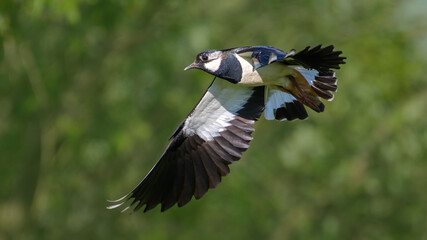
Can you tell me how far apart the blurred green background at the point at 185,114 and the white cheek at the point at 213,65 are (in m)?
3.23

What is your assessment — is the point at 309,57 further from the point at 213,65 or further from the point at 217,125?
the point at 217,125

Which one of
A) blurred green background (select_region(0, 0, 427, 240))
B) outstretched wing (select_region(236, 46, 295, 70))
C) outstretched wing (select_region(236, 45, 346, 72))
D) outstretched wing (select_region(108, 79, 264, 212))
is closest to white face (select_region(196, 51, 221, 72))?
outstretched wing (select_region(236, 46, 295, 70))

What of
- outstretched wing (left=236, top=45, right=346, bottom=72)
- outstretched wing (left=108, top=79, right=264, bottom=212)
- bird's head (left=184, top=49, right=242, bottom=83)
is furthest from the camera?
outstretched wing (left=108, top=79, right=264, bottom=212)

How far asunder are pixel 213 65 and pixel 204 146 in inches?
26.0

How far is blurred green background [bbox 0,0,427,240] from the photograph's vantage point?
9.39 m

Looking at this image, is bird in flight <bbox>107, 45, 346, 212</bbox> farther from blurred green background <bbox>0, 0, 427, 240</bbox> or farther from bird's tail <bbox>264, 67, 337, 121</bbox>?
blurred green background <bbox>0, 0, 427, 240</bbox>

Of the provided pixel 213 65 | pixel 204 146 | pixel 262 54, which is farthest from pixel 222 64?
pixel 204 146

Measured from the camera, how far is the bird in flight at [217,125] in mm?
5191

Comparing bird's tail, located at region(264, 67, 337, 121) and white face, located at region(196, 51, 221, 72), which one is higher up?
bird's tail, located at region(264, 67, 337, 121)

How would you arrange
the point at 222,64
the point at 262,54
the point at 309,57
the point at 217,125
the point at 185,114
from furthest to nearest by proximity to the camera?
the point at 185,114 → the point at 217,125 → the point at 222,64 → the point at 262,54 → the point at 309,57

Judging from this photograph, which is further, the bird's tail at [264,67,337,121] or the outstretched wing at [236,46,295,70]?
the bird's tail at [264,67,337,121]

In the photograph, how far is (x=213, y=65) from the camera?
516 cm

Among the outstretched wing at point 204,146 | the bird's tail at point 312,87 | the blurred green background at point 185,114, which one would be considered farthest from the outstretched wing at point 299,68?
the blurred green background at point 185,114

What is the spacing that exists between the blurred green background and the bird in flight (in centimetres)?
290
